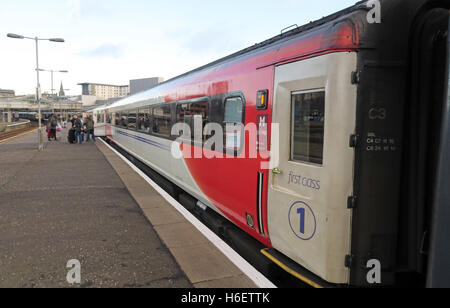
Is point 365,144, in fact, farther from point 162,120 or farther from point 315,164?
point 162,120

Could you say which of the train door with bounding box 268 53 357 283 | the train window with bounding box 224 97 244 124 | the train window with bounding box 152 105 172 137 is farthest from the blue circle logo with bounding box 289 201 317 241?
the train window with bounding box 152 105 172 137

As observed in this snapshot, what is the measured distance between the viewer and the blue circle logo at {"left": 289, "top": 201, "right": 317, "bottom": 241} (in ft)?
10.2

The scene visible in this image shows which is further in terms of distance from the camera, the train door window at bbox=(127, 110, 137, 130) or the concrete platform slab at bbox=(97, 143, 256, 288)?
the train door window at bbox=(127, 110, 137, 130)

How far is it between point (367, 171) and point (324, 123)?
0.55 metres

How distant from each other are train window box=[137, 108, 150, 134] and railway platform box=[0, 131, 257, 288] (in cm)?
258

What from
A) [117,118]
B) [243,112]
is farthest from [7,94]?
[243,112]

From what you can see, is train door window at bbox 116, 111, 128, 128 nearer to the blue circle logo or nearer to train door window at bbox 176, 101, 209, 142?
train door window at bbox 176, 101, 209, 142

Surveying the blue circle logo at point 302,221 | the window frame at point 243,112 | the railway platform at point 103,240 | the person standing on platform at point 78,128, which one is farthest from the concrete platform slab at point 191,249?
the person standing on platform at point 78,128

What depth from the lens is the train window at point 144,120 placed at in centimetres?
1058

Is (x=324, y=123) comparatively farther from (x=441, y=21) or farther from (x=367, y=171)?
(x=441, y=21)

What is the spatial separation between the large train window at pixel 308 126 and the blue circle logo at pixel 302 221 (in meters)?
0.45

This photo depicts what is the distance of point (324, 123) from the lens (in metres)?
2.99

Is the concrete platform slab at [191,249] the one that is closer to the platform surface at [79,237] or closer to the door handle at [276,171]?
the platform surface at [79,237]
